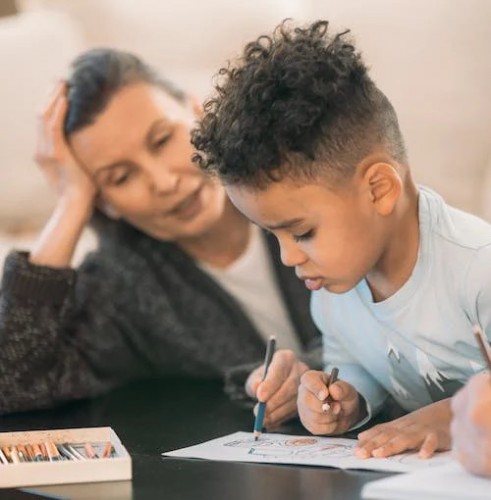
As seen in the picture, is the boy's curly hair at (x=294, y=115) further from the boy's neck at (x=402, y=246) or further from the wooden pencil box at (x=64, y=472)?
the wooden pencil box at (x=64, y=472)

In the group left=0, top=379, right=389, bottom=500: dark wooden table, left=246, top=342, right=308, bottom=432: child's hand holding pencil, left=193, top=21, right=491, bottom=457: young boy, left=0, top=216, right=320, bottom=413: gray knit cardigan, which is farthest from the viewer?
left=0, top=216, right=320, bottom=413: gray knit cardigan

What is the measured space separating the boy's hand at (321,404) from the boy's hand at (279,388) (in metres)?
0.04

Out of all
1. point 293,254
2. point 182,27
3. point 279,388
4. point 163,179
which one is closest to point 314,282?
point 293,254

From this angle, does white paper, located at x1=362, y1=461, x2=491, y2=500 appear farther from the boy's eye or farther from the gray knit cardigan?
the gray knit cardigan

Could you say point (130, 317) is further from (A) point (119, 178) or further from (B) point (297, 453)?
(B) point (297, 453)

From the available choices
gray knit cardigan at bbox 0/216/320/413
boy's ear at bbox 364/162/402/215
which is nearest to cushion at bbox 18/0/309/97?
gray knit cardigan at bbox 0/216/320/413

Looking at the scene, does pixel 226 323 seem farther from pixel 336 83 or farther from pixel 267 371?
pixel 336 83

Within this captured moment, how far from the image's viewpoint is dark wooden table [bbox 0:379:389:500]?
0.91m

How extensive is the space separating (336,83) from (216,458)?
0.39 metres

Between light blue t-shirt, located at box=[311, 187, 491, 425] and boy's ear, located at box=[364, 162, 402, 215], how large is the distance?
0.17 feet

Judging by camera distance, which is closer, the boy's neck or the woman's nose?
the boy's neck

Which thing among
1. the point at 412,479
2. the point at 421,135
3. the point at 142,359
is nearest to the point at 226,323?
the point at 142,359

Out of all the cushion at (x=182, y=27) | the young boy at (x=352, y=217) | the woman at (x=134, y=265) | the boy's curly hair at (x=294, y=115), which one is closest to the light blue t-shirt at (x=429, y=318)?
the young boy at (x=352, y=217)

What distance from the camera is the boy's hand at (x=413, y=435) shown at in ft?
3.24
